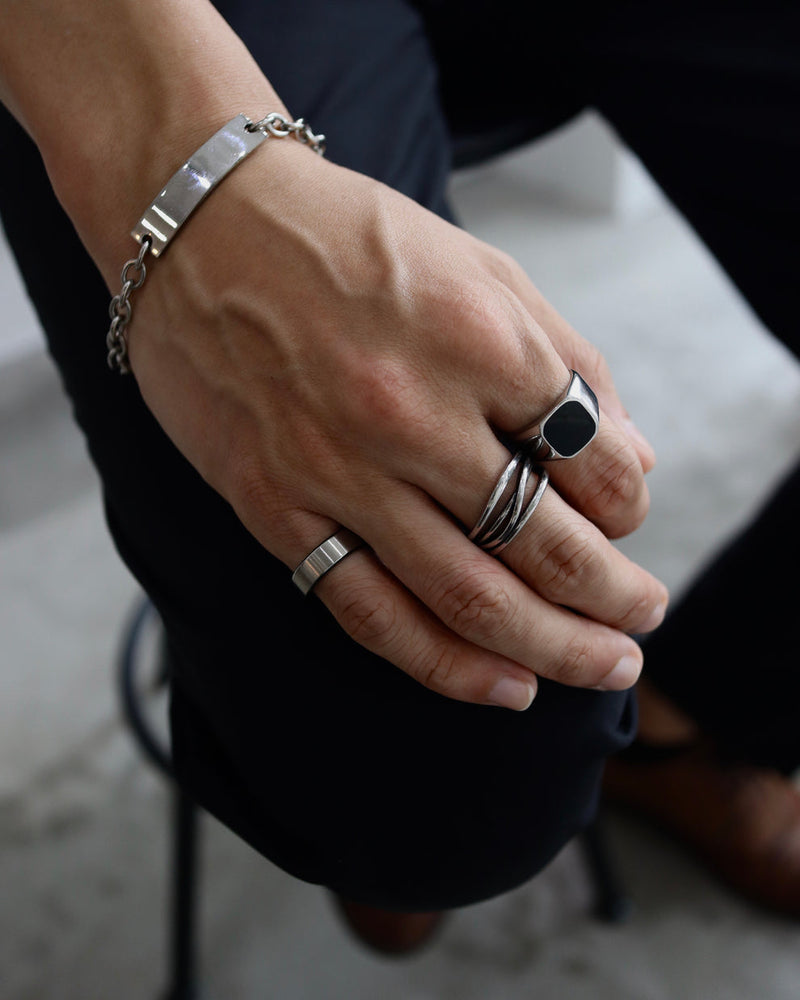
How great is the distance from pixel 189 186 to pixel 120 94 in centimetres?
8

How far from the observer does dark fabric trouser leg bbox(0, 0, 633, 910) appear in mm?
498

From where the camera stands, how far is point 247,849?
1129 mm

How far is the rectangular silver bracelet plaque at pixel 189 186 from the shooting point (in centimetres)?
46

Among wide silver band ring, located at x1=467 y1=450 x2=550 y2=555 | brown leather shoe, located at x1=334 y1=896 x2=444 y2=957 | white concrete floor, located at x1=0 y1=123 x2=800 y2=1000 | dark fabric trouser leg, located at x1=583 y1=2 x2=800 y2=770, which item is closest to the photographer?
wide silver band ring, located at x1=467 y1=450 x2=550 y2=555

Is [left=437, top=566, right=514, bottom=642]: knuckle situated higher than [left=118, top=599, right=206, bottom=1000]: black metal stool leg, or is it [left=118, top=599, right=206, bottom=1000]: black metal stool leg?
[left=437, top=566, right=514, bottom=642]: knuckle

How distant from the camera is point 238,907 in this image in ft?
3.46

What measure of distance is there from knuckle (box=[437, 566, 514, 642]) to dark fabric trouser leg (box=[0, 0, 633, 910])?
0.22ft

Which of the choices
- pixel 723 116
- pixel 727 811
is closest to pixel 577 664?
pixel 723 116

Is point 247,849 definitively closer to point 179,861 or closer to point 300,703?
point 179,861

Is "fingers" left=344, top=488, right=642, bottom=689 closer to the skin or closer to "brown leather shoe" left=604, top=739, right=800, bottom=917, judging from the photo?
the skin

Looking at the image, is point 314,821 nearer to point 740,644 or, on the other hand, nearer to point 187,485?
point 187,485

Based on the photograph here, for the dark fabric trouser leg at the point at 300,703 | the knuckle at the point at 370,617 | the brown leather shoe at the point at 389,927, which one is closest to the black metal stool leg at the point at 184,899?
the brown leather shoe at the point at 389,927

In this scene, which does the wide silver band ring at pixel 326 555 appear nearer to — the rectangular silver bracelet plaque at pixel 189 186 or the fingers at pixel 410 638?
the fingers at pixel 410 638

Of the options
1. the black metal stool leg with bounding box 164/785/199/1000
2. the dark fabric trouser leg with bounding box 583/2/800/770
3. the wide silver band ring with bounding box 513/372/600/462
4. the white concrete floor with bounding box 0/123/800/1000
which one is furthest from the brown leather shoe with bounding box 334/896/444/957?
the dark fabric trouser leg with bounding box 583/2/800/770
